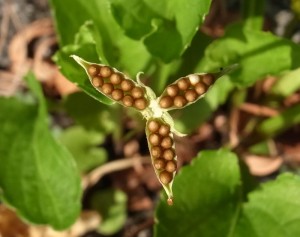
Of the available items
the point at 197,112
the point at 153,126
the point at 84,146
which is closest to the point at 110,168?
the point at 84,146

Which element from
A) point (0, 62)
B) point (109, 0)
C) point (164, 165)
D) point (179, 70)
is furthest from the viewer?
point (0, 62)

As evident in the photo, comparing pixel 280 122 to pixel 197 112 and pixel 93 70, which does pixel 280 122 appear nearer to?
pixel 197 112

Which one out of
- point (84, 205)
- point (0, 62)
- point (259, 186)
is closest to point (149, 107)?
point (259, 186)

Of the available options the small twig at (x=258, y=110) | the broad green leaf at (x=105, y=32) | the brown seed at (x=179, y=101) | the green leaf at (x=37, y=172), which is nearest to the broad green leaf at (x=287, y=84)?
the small twig at (x=258, y=110)

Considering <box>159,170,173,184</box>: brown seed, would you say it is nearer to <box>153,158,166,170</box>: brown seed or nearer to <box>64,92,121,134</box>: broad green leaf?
<box>153,158,166,170</box>: brown seed

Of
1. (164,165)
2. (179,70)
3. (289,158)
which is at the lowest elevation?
(289,158)

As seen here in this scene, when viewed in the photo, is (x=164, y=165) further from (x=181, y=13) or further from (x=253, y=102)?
(x=253, y=102)
